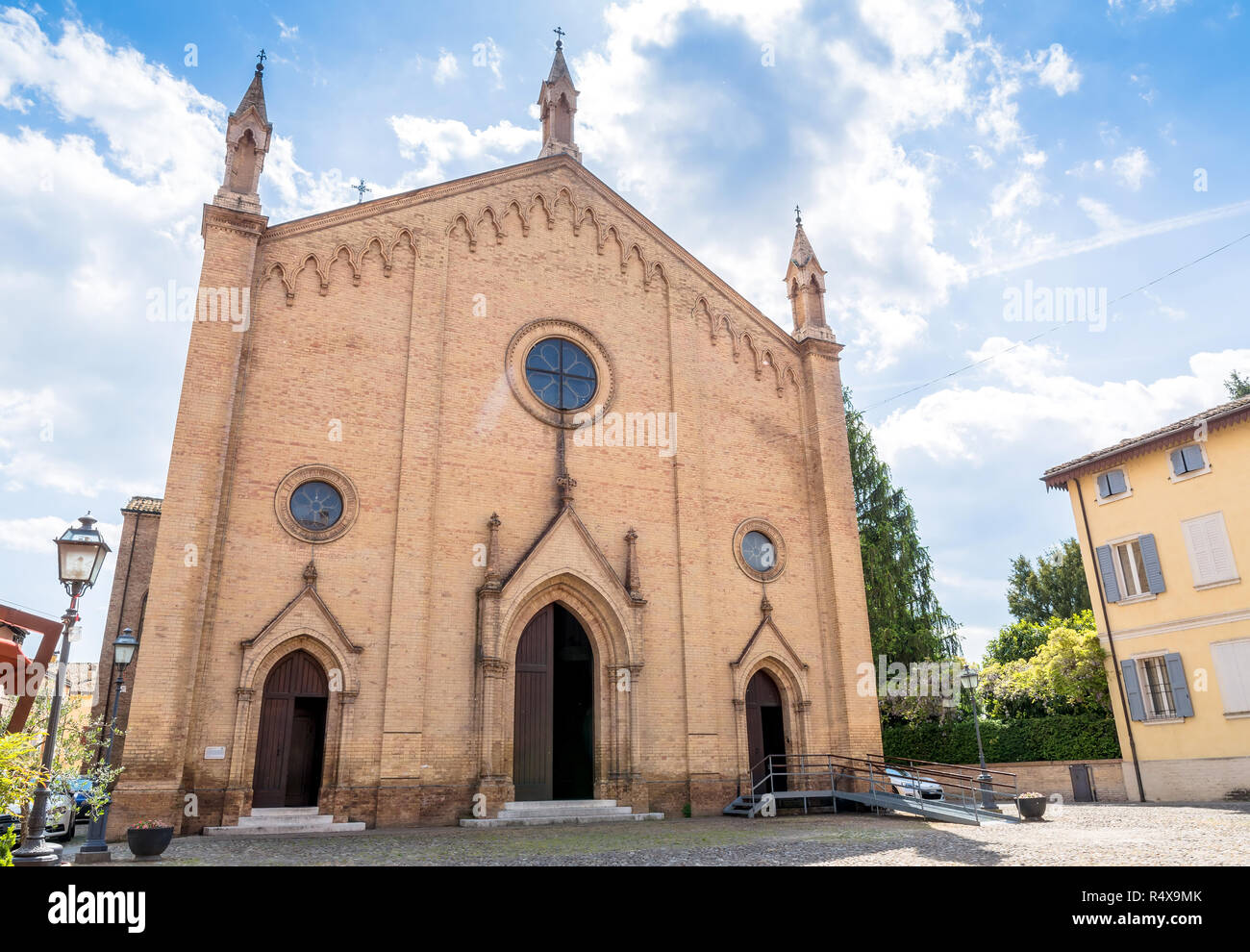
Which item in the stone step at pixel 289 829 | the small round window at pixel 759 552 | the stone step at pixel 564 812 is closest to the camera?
the stone step at pixel 289 829

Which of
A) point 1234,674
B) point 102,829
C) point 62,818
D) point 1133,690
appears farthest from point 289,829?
point 1234,674

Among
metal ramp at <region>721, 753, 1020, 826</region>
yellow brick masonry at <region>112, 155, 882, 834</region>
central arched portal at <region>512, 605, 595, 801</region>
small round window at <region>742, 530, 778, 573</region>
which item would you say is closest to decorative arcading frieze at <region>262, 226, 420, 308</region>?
yellow brick masonry at <region>112, 155, 882, 834</region>

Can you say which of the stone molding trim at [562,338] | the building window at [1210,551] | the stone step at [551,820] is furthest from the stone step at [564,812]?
the building window at [1210,551]

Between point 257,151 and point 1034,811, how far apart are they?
2152 centimetres

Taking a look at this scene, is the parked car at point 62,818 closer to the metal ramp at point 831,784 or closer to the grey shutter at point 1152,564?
the metal ramp at point 831,784

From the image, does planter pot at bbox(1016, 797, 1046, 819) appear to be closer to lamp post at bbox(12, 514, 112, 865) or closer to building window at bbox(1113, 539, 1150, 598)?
building window at bbox(1113, 539, 1150, 598)

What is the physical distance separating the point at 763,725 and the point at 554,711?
546 centimetres

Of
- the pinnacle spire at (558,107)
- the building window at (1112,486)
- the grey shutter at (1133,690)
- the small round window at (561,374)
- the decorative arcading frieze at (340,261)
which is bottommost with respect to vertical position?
the grey shutter at (1133,690)

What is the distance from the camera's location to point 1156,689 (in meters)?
22.1

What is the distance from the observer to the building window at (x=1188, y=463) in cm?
2167

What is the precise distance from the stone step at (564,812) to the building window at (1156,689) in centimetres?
1505

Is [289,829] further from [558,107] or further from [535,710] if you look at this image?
[558,107]

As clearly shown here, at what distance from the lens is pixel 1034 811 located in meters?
15.9
